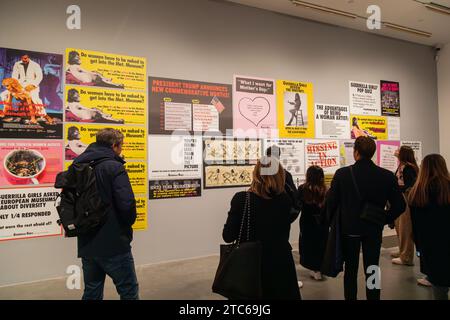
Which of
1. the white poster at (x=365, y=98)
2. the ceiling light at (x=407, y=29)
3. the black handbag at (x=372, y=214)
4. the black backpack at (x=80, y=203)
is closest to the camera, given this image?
the black backpack at (x=80, y=203)

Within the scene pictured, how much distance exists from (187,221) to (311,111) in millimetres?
2469

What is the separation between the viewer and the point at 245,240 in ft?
5.90

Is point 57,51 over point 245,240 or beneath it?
over

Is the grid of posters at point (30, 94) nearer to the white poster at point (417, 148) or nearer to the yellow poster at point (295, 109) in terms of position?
the yellow poster at point (295, 109)

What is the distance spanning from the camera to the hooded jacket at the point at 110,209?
6.32 ft

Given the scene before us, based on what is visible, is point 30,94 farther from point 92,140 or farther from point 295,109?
point 295,109

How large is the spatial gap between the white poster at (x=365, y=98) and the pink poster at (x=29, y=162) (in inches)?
170

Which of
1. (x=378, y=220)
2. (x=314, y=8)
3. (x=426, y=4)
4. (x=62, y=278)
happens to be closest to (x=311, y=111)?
(x=314, y=8)

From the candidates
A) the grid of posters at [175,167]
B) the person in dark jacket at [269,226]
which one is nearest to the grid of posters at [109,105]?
the grid of posters at [175,167]

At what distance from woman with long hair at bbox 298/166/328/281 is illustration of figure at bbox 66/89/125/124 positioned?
229cm

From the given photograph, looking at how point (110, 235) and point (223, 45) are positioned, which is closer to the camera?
point (110, 235)

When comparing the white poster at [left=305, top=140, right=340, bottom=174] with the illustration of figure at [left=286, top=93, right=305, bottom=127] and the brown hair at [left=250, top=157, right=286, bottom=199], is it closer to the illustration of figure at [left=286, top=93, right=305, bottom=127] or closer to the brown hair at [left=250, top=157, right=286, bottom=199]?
the illustration of figure at [left=286, top=93, right=305, bottom=127]

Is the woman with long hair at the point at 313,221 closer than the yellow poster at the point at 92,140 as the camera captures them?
Yes
